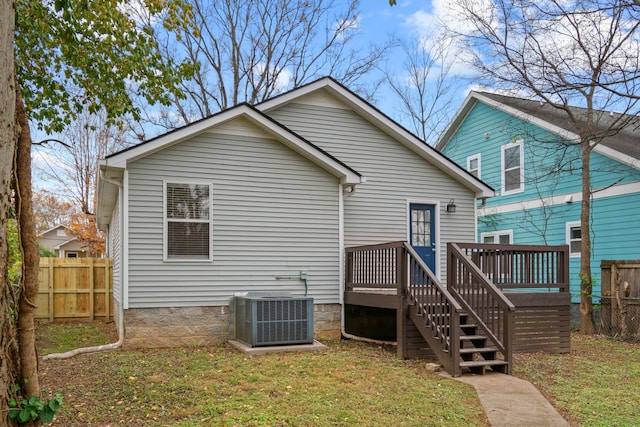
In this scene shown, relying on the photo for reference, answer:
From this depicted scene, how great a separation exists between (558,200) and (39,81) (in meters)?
12.8

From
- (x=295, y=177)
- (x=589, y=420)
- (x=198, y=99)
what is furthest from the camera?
(x=198, y=99)

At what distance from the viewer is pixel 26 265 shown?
147 inches

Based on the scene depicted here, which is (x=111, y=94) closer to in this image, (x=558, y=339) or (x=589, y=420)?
(x=589, y=420)

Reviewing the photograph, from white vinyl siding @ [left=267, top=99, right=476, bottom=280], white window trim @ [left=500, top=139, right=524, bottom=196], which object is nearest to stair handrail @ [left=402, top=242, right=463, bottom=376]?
white vinyl siding @ [left=267, top=99, right=476, bottom=280]

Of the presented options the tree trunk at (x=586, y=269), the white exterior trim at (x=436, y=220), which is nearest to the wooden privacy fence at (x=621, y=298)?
the tree trunk at (x=586, y=269)

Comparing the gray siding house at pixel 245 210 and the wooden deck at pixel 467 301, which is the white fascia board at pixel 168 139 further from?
the wooden deck at pixel 467 301

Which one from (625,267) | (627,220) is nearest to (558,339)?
(625,267)

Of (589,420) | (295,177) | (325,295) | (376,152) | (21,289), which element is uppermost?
(376,152)

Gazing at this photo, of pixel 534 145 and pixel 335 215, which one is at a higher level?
pixel 534 145

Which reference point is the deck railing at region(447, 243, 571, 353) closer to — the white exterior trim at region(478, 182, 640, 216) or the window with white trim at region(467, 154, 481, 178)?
the white exterior trim at region(478, 182, 640, 216)

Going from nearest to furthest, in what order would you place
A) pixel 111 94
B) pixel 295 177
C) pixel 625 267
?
1. pixel 111 94
2. pixel 295 177
3. pixel 625 267

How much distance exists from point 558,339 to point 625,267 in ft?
11.2

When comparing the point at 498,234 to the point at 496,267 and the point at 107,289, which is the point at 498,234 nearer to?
the point at 496,267

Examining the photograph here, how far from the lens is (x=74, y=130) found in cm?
2338
